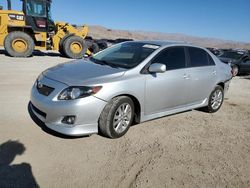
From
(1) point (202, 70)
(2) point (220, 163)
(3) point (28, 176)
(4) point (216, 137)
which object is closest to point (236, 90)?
(1) point (202, 70)

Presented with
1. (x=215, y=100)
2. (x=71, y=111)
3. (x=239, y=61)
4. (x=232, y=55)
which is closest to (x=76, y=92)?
(x=71, y=111)

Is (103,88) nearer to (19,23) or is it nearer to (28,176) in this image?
(28,176)

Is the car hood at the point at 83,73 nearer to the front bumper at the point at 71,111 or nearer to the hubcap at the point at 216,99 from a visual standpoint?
the front bumper at the point at 71,111

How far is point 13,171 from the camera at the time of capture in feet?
11.7

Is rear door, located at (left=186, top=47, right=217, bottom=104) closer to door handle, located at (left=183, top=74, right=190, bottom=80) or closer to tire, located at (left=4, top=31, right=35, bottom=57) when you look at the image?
door handle, located at (left=183, top=74, right=190, bottom=80)

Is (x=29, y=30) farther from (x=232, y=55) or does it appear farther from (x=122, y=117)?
(x=122, y=117)

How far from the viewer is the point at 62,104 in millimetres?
4285

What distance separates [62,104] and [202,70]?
339 centimetres

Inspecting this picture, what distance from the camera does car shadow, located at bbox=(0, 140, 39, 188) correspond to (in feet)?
11.0

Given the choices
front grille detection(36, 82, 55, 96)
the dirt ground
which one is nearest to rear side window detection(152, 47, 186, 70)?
the dirt ground

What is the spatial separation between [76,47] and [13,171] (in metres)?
14.1

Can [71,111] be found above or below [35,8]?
below

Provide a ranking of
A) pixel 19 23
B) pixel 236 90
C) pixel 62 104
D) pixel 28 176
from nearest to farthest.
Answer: pixel 28 176 → pixel 62 104 → pixel 236 90 → pixel 19 23

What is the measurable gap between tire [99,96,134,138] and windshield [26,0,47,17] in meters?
12.6
